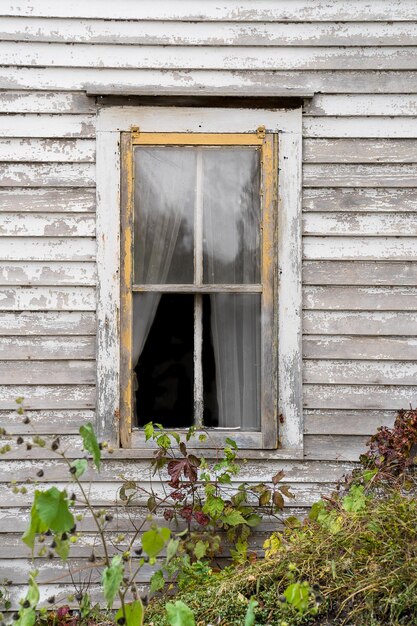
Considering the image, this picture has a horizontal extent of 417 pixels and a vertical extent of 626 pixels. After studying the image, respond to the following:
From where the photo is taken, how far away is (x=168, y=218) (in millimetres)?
4754

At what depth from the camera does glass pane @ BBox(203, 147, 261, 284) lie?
4.75 m

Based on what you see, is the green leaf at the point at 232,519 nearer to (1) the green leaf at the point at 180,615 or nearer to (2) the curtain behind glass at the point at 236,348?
(2) the curtain behind glass at the point at 236,348

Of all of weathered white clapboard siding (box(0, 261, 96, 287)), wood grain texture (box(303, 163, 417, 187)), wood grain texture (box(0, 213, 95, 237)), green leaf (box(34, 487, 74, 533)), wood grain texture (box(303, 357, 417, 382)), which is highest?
wood grain texture (box(303, 163, 417, 187))

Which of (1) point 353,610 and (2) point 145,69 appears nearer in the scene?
(1) point 353,610

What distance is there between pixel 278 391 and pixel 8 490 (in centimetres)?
162

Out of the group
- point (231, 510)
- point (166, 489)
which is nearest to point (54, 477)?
point (166, 489)

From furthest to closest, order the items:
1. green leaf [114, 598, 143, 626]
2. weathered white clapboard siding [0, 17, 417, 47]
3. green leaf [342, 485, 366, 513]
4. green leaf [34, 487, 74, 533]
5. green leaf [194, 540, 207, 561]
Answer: weathered white clapboard siding [0, 17, 417, 47]
green leaf [194, 540, 207, 561]
green leaf [342, 485, 366, 513]
green leaf [114, 598, 143, 626]
green leaf [34, 487, 74, 533]

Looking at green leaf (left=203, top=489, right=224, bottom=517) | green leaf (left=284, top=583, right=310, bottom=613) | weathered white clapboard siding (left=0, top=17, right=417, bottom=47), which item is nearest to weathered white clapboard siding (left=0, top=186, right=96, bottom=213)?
weathered white clapboard siding (left=0, top=17, right=417, bottom=47)

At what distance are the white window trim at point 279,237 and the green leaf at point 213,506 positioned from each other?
0.40 m

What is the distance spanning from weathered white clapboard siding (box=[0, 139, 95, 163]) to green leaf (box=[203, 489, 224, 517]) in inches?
78.8

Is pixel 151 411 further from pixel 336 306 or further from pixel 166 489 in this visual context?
pixel 336 306

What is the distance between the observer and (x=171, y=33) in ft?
15.3

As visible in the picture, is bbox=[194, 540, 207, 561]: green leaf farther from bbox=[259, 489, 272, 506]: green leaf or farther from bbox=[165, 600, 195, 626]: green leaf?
bbox=[165, 600, 195, 626]: green leaf

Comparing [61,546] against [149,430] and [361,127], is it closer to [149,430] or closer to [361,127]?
[149,430]
